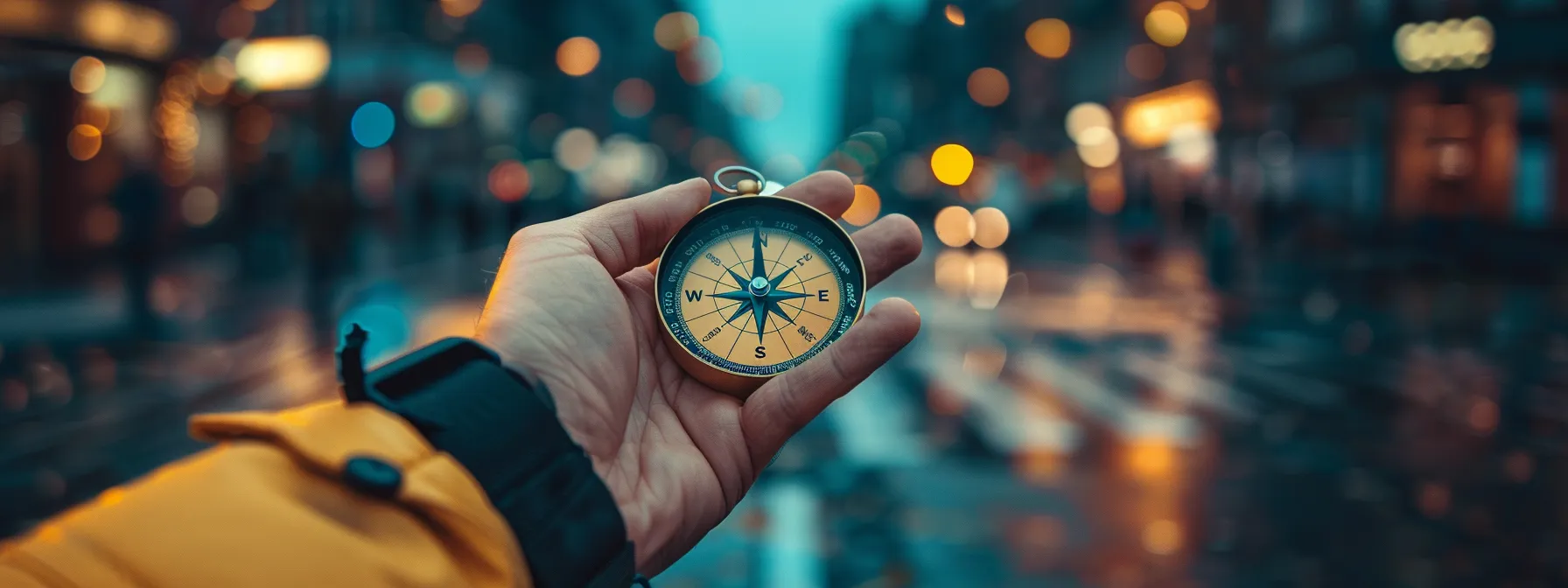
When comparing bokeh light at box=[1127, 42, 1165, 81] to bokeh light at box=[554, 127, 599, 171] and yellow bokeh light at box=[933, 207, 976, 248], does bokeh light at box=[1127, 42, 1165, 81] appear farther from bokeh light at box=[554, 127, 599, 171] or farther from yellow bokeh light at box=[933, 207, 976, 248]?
bokeh light at box=[554, 127, 599, 171]

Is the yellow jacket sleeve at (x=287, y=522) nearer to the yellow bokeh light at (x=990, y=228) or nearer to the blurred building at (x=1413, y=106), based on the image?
the blurred building at (x=1413, y=106)

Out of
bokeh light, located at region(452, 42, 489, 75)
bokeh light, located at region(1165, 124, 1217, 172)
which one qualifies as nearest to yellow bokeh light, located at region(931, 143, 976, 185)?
bokeh light, located at region(1165, 124, 1217, 172)

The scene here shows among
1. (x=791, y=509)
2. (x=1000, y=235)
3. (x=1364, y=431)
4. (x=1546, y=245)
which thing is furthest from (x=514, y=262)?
(x=1000, y=235)

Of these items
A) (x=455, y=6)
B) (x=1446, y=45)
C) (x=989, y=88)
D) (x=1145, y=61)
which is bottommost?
(x=455, y=6)

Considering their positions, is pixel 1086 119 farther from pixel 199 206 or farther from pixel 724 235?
pixel 724 235

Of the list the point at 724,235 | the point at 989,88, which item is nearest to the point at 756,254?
the point at 724,235
